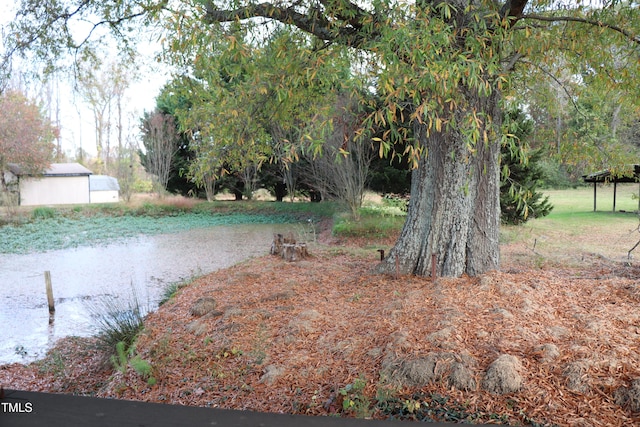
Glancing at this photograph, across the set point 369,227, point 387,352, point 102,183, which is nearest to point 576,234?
point 369,227

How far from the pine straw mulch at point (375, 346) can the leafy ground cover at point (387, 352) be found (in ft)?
0.04

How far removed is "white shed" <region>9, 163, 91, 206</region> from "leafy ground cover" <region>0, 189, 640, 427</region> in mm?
20352

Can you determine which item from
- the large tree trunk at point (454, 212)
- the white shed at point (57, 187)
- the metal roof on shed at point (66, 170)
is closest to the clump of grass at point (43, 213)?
the white shed at point (57, 187)

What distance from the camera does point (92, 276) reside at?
32.3ft

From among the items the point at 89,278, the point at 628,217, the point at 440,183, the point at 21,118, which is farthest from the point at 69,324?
the point at 628,217

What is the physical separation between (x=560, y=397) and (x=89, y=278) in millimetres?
9011

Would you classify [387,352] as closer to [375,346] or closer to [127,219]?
[375,346]

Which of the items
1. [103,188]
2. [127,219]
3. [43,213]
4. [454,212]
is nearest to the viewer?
[454,212]

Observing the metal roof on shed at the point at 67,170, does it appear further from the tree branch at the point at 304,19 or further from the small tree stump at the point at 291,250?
the tree branch at the point at 304,19

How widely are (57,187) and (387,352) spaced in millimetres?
24682

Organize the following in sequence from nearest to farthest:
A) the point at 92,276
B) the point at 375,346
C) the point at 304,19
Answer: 1. the point at 375,346
2. the point at 304,19
3. the point at 92,276

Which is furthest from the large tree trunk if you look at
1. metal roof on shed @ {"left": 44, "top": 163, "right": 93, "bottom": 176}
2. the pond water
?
metal roof on shed @ {"left": 44, "top": 163, "right": 93, "bottom": 176}

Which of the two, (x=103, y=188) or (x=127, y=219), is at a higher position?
(x=103, y=188)

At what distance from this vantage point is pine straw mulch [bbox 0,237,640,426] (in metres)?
2.79
